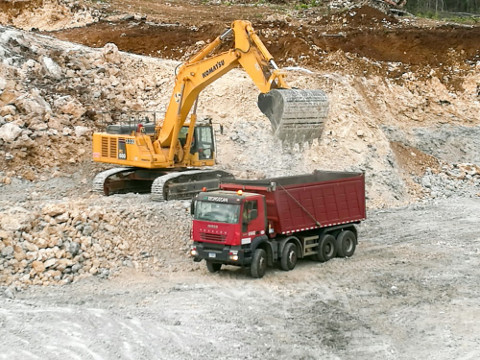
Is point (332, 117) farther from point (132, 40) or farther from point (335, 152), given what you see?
point (132, 40)

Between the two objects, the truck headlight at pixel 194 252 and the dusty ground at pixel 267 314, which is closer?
the dusty ground at pixel 267 314

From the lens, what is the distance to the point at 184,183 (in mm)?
21875

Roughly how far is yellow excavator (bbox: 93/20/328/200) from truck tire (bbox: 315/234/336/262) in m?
2.44

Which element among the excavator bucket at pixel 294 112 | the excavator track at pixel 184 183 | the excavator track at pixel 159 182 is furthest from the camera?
the excavator track at pixel 159 182

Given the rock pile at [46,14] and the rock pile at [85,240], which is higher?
the rock pile at [46,14]

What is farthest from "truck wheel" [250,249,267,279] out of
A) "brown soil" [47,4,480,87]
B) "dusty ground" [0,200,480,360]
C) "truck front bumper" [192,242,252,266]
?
"brown soil" [47,4,480,87]

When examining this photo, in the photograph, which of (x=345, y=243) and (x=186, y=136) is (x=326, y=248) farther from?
(x=186, y=136)

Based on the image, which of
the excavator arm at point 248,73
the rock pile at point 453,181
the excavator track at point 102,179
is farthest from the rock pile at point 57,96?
the rock pile at point 453,181

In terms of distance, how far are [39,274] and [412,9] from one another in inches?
1472

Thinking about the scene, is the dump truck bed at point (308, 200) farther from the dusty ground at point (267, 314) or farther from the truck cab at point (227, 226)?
the dusty ground at point (267, 314)

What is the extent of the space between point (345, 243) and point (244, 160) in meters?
7.10

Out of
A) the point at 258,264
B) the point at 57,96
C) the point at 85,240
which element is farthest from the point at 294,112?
the point at 57,96

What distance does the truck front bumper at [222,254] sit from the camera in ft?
54.9

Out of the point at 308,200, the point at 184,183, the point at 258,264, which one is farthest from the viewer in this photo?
the point at 184,183
